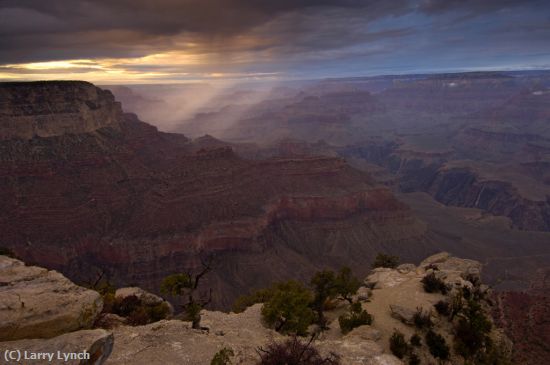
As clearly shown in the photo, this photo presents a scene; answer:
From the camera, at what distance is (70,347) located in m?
13.9

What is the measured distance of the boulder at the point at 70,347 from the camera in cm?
1336

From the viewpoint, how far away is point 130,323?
26.4 metres

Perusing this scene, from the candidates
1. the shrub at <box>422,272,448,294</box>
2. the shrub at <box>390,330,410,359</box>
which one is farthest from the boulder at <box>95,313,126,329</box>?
the shrub at <box>422,272,448,294</box>

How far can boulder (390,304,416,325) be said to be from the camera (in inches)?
1065

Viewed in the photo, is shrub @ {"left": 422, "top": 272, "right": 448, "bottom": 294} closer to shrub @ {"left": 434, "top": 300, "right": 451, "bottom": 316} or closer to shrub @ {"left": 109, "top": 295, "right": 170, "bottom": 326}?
shrub @ {"left": 434, "top": 300, "right": 451, "bottom": 316}

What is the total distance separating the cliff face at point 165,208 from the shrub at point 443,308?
49.7 metres

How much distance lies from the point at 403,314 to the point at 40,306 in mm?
23002

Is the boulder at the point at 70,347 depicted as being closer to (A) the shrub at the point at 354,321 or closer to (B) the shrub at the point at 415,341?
(A) the shrub at the point at 354,321

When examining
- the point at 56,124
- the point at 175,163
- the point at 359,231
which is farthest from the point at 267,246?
the point at 56,124

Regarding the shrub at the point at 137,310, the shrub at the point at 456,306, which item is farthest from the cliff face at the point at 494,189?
the shrub at the point at 137,310

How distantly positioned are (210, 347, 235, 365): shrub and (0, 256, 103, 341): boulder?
5.87 metres

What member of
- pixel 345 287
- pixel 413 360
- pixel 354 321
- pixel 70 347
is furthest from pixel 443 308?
pixel 70 347

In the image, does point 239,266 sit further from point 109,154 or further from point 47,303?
point 47,303

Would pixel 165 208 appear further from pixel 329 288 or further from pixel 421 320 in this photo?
pixel 421 320
